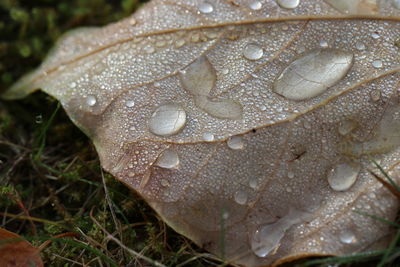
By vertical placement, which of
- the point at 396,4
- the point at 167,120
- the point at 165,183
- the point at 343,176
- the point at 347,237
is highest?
the point at 396,4

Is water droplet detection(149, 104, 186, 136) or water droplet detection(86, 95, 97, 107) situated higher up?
water droplet detection(86, 95, 97, 107)

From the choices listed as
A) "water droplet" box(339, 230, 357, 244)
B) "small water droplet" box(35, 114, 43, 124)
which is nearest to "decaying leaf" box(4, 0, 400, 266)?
"water droplet" box(339, 230, 357, 244)

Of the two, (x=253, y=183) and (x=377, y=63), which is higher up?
(x=377, y=63)

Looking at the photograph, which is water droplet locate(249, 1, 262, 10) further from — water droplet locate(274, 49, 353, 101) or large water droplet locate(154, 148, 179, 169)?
large water droplet locate(154, 148, 179, 169)

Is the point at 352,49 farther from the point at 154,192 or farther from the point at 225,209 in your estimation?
the point at 154,192

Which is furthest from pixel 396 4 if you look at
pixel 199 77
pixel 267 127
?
pixel 199 77

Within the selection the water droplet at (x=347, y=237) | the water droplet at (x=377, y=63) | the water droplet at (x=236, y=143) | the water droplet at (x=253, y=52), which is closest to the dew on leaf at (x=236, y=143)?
the water droplet at (x=236, y=143)

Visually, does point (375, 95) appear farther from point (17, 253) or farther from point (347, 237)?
point (17, 253)
